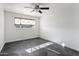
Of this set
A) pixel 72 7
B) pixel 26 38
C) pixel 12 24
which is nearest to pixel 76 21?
pixel 72 7

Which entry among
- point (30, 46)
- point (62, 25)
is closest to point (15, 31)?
point (30, 46)

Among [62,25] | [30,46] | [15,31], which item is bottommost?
[30,46]

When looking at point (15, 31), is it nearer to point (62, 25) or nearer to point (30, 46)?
point (30, 46)

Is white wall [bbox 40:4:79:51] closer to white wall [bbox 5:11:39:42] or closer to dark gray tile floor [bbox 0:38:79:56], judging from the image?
dark gray tile floor [bbox 0:38:79:56]

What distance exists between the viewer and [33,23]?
2596 mm

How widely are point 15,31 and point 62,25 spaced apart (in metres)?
2.13

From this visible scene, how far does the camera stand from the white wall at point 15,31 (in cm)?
214

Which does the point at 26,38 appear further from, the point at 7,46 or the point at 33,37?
the point at 7,46

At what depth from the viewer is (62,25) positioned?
2.58 metres

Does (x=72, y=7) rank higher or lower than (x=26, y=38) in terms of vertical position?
higher

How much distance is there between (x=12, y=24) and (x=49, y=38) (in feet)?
6.43

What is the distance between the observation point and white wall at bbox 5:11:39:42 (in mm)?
2141

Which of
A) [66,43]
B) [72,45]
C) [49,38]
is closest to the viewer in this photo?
[72,45]

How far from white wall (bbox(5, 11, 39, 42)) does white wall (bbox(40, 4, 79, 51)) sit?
486 millimetres
